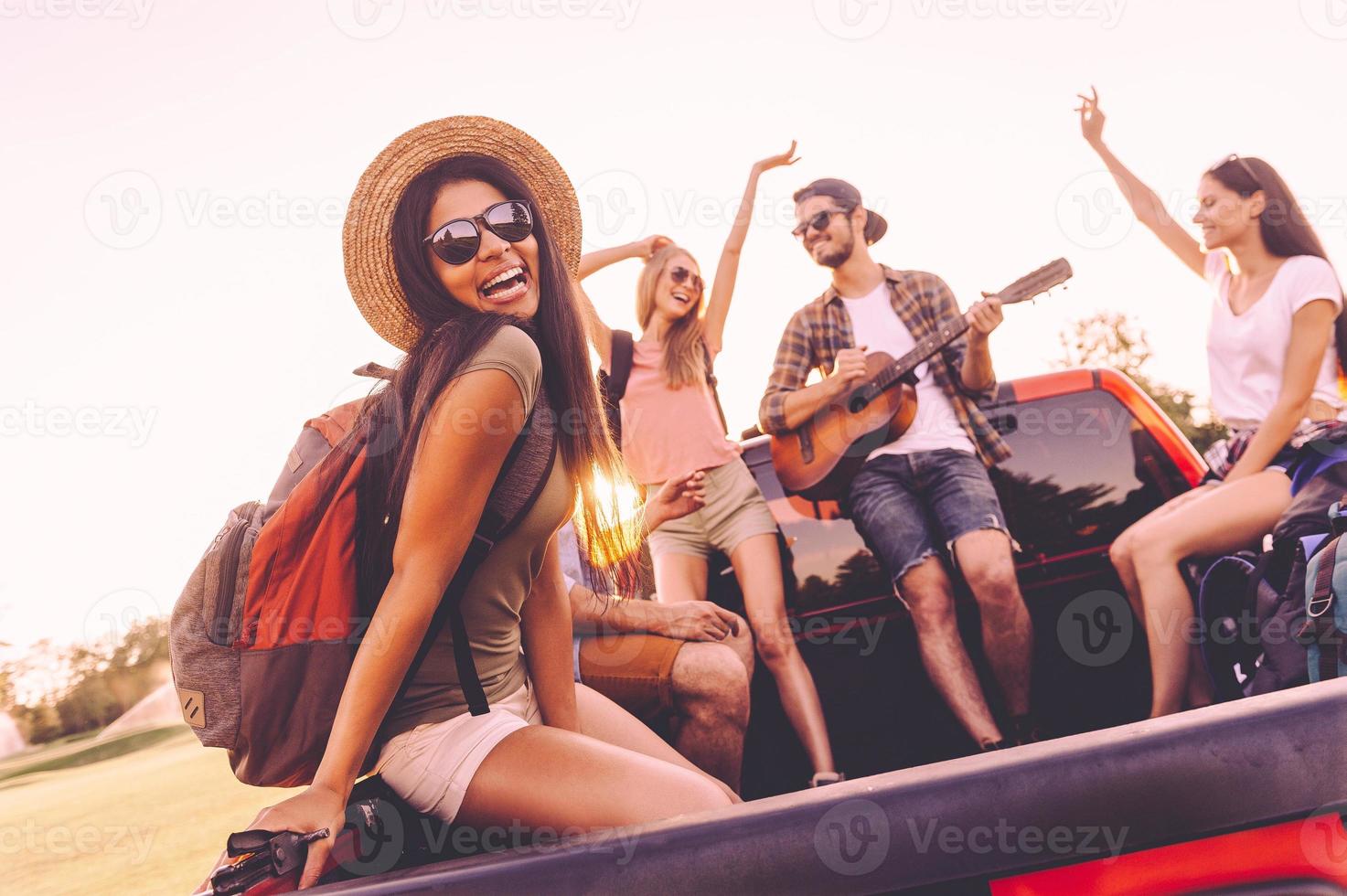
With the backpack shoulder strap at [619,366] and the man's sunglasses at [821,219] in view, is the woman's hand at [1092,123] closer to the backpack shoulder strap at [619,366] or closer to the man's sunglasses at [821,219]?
the man's sunglasses at [821,219]

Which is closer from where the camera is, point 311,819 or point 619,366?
point 311,819

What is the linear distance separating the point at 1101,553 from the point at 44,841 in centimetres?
892

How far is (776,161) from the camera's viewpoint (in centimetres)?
457

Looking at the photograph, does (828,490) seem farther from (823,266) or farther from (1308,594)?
(1308,594)

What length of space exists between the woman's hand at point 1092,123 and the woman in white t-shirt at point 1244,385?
2.49ft

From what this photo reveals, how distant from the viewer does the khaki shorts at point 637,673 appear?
7.60 ft

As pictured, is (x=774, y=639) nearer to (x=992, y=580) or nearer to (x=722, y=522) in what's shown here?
(x=722, y=522)

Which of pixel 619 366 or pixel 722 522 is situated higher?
pixel 619 366

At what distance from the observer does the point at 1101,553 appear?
2.90m

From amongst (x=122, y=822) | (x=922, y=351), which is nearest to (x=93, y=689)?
(x=122, y=822)

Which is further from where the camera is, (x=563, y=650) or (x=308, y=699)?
(x=563, y=650)

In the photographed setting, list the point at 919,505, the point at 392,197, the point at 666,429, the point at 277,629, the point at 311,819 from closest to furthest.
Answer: the point at 311,819 → the point at 277,629 → the point at 392,197 → the point at 919,505 → the point at 666,429

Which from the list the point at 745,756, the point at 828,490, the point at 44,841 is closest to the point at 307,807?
the point at 745,756

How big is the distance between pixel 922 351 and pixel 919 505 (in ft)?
2.31
